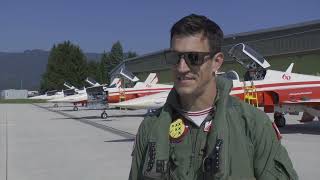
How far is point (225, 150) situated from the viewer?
2.06 m

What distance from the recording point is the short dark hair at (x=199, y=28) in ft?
7.18

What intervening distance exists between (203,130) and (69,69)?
334 feet

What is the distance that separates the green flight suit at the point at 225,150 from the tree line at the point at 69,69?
95.3m

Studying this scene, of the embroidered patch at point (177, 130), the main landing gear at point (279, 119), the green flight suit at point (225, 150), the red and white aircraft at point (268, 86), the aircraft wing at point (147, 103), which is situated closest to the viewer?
the green flight suit at point (225, 150)

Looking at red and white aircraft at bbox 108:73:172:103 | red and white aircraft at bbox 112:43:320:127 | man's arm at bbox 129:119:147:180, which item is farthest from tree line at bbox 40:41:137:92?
man's arm at bbox 129:119:147:180

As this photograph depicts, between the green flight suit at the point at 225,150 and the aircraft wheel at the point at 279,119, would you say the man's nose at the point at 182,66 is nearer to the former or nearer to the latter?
the green flight suit at the point at 225,150

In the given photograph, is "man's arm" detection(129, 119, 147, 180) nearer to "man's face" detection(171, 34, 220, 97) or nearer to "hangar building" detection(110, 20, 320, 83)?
"man's face" detection(171, 34, 220, 97)

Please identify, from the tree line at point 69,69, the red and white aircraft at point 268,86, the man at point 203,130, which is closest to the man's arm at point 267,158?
the man at point 203,130

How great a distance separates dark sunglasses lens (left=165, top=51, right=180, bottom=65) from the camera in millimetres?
2227

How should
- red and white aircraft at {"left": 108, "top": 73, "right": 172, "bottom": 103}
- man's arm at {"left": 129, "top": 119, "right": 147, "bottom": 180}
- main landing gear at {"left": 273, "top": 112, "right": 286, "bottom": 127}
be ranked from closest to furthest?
1. man's arm at {"left": 129, "top": 119, "right": 147, "bottom": 180}
2. main landing gear at {"left": 273, "top": 112, "right": 286, "bottom": 127}
3. red and white aircraft at {"left": 108, "top": 73, "right": 172, "bottom": 103}

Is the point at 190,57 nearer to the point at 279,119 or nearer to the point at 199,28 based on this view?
the point at 199,28

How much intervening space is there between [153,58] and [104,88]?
37454mm

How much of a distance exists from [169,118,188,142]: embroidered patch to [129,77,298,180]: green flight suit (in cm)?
2

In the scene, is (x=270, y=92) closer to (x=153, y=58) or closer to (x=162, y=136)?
(x=162, y=136)
